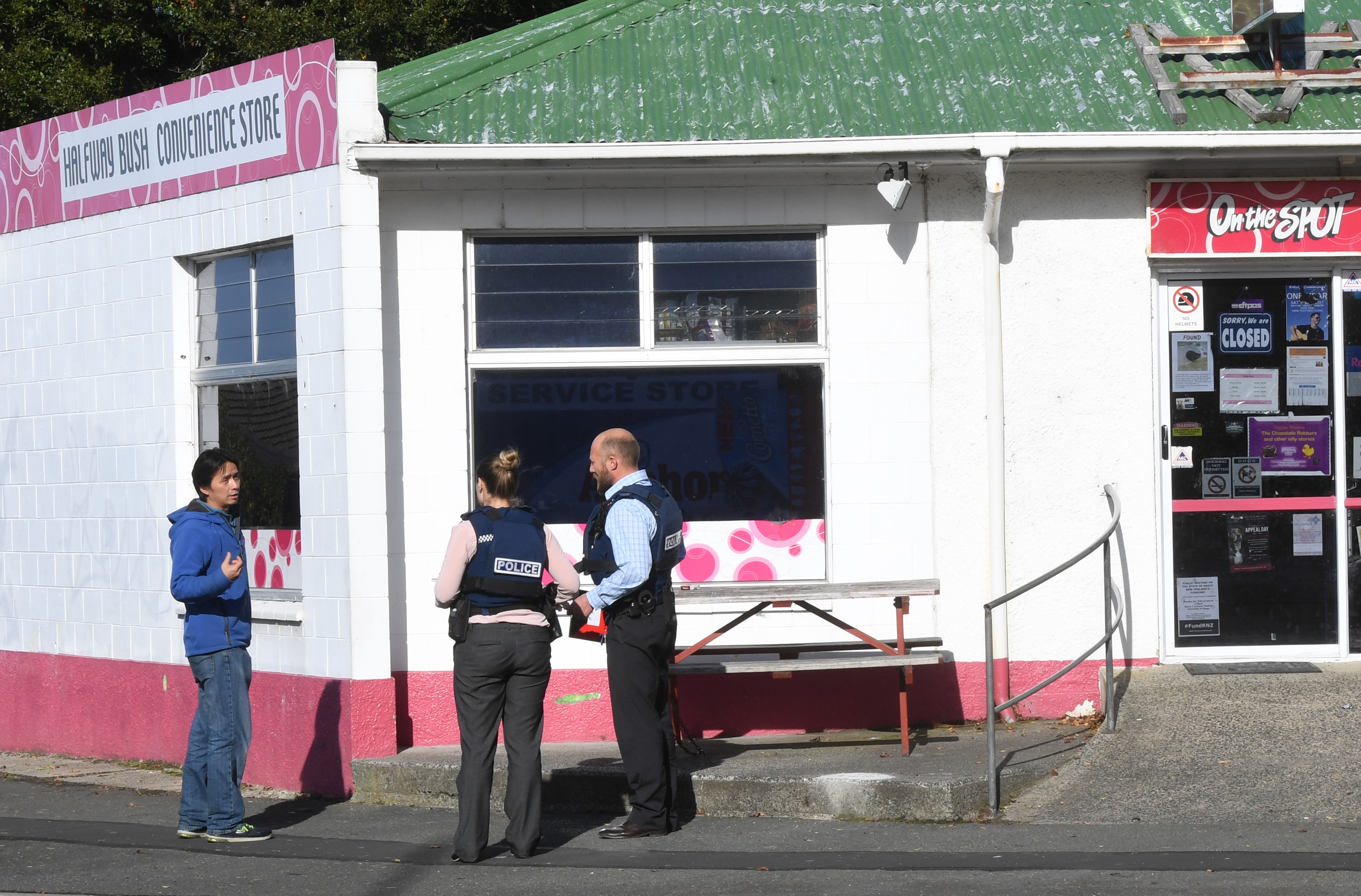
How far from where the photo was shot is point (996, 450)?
27.2 ft

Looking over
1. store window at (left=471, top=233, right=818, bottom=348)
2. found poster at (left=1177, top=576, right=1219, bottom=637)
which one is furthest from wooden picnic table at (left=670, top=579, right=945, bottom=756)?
found poster at (left=1177, top=576, right=1219, bottom=637)

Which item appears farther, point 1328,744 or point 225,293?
point 225,293

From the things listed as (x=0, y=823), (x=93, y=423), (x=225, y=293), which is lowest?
(x=0, y=823)

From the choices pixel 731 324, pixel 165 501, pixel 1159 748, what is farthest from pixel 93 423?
pixel 1159 748

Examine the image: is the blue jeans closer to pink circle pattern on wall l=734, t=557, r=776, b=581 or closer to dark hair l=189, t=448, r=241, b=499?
dark hair l=189, t=448, r=241, b=499

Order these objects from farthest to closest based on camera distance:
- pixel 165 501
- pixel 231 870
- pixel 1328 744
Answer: pixel 165 501
pixel 1328 744
pixel 231 870

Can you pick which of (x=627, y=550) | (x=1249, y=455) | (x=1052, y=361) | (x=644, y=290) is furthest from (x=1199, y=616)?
(x=627, y=550)

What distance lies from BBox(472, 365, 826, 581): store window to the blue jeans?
214 centimetres

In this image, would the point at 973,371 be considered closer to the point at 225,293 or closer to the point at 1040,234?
the point at 1040,234

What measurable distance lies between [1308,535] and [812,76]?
158 inches

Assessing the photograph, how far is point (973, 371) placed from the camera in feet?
27.5

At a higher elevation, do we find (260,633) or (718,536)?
(718,536)

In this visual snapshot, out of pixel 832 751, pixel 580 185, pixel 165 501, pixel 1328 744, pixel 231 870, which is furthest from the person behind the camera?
pixel 165 501

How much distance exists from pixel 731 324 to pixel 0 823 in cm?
477
